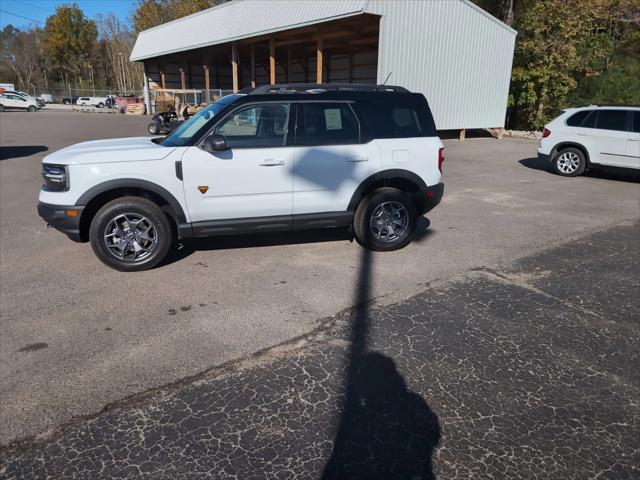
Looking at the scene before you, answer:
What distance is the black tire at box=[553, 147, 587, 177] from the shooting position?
38.2ft

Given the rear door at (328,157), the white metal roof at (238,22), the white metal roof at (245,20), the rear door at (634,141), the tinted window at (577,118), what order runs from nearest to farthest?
1. the rear door at (328,157)
2. the rear door at (634,141)
3. the tinted window at (577,118)
4. the white metal roof at (245,20)
5. the white metal roof at (238,22)

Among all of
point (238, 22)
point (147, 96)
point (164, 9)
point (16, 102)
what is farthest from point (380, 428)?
point (164, 9)

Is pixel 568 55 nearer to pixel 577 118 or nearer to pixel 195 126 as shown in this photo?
pixel 577 118

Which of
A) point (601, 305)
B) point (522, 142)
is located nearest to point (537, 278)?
point (601, 305)

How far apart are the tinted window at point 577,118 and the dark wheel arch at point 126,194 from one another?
1028cm

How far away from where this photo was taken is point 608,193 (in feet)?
33.1

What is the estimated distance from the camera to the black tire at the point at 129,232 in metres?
4.93

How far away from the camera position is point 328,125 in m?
5.52

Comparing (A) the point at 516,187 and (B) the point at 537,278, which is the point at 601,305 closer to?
(B) the point at 537,278

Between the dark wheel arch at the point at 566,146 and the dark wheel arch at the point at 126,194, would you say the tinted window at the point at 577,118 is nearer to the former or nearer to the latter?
the dark wheel arch at the point at 566,146

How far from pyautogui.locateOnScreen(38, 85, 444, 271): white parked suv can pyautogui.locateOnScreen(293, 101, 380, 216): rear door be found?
0.01 metres

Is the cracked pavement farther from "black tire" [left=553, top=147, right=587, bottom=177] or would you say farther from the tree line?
the tree line

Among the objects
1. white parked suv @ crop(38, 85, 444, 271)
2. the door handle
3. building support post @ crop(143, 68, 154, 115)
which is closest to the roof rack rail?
white parked suv @ crop(38, 85, 444, 271)

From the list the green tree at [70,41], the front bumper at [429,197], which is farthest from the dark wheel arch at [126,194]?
the green tree at [70,41]
